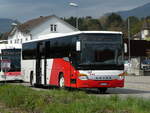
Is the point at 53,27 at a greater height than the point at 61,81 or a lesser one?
greater

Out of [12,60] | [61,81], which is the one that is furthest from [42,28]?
[61,81]

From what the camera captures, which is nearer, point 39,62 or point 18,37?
point 39,62

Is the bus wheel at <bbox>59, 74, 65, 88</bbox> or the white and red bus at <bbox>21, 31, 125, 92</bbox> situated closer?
the white and red bus at <bbox>21, 31, 125, 92</bbox>

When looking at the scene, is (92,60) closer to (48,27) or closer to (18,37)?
(48,27)

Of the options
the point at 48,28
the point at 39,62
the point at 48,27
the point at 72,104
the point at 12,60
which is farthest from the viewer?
the point at 48,27

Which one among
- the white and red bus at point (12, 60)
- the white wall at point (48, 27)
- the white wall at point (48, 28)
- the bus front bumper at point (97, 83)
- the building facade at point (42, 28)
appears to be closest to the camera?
the bus front bumper at point (97, 83)

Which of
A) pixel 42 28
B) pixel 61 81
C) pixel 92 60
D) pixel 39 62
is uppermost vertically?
pixel 42 28

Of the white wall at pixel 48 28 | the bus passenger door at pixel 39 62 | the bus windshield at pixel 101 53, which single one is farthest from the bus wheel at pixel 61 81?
the white wall at pixel 48 28

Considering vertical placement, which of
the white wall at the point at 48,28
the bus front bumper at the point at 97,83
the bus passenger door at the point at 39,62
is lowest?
the bus front bumper at the point at 97,83

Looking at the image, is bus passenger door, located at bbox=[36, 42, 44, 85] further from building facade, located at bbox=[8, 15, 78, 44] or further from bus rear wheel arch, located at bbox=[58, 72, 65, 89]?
building facade, located at bbox=[8, 15, 78, 44]

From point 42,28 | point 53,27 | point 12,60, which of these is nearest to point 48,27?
point 53,27

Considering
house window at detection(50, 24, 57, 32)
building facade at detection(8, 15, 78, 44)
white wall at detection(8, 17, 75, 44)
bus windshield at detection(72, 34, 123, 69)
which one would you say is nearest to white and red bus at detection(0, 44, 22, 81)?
bus windshield at detection(72, 34, 123, 69)

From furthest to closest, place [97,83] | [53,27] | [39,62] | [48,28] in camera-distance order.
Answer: [53,27] → [48,28] → [39,62] → [97,83]

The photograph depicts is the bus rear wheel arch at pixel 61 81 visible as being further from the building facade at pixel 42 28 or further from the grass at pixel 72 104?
the building facade at pixel 42 28
